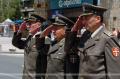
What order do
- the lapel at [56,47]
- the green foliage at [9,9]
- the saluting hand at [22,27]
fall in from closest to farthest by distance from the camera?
the lapel at [56,47] → the saluting hand at [22,27] → the green foliage at [9,9]

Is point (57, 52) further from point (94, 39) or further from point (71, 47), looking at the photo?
point (94, 39)

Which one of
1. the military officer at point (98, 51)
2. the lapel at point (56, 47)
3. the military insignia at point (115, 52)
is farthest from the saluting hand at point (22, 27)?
the military insignia at point (115, 52)

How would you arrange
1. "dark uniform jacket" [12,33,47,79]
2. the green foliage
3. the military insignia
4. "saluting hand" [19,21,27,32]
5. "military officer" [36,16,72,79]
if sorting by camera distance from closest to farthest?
1. the military insignia
2. "military officer" [36,16,72,79]
3. "dark uniform jacket" [12,33,47,79]
4. "saluting hand" [19,21,27,32]
5. the green foliage

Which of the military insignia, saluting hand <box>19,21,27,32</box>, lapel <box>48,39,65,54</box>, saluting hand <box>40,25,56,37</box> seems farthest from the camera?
saluting hand <box>19,21,27,32</box>

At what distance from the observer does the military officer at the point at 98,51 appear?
4188 millimetres

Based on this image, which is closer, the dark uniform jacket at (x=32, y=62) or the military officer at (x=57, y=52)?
the military officer at (x=57, y=52)

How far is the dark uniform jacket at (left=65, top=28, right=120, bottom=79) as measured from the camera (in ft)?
13.7

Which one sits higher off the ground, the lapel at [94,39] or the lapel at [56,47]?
the lapel at [94,39]

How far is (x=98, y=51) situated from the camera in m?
4.33

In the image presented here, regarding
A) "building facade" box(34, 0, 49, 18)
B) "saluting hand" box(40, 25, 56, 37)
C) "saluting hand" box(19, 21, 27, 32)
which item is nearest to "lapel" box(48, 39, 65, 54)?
"saluting hand" box(40, 25, 56, 37)

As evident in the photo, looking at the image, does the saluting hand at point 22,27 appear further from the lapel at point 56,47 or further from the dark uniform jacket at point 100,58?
the dark uniform jacket at point 100,58

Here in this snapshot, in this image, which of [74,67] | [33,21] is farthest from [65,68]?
[33,21]

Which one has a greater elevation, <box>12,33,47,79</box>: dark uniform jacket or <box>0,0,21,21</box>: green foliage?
<box>12,33,47,79</box>: dark uniform jacket

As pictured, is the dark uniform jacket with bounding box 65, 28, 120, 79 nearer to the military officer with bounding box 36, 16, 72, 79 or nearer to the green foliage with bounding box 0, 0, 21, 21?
the military officer with bounding box 36, 16, 72, 79
